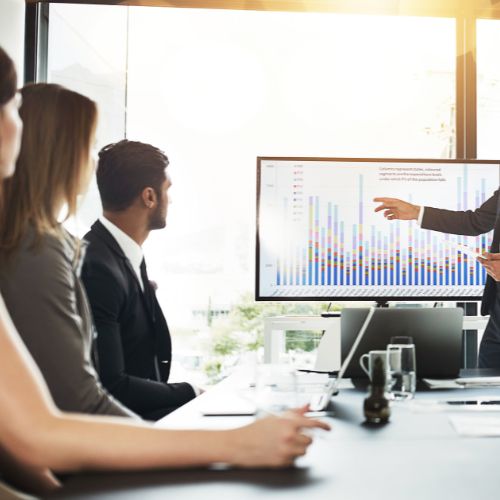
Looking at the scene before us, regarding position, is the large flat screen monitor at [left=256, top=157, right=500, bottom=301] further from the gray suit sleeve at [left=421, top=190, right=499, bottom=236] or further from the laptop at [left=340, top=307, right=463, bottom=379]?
the laptop at [left=340, top=307, right=463, bottom=379]

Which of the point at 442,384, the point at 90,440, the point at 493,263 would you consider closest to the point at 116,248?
the point at 442,384

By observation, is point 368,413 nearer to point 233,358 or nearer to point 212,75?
point 233,358

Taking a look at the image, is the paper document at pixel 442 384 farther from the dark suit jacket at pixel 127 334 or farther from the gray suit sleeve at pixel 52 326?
the gray suit sleeve at pixel 52 326

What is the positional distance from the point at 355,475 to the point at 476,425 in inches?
17.0

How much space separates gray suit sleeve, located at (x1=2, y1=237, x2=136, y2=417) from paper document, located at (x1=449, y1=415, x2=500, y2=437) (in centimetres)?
67

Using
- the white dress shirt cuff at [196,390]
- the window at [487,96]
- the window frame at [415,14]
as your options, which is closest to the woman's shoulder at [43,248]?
the white dress shirt cuff at [196,390]

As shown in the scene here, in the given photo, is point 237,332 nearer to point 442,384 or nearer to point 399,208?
point 399,208

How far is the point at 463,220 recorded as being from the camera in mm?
2643

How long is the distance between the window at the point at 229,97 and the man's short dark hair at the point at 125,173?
35.4 inches

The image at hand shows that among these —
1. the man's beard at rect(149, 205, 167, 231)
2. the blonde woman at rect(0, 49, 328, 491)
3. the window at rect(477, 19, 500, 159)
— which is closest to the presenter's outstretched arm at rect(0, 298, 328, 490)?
the blonde woman at rect(0, 49, 328, 491)

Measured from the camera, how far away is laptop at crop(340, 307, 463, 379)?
5.70ft

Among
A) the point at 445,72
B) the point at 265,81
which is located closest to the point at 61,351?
the point at 265,81

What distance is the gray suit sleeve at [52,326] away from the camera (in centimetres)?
110

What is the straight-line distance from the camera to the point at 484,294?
8.39ft
